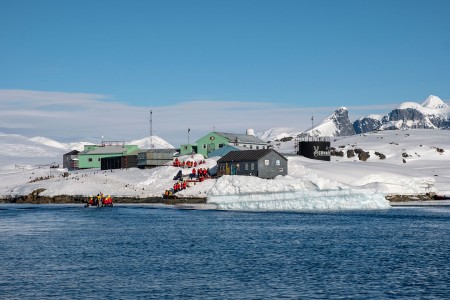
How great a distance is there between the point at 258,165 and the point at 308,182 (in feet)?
60.8

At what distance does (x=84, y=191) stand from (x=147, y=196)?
38.6 ft

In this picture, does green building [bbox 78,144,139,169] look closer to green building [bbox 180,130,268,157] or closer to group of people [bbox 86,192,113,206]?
green building [bbox 180,130,268,157]

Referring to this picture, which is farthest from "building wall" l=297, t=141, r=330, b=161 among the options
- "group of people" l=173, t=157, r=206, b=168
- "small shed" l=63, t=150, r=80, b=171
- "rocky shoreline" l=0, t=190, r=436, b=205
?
"small shed" l=63, t=150, r=80, b=171

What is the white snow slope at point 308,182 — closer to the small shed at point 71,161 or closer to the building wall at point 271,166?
the building wall at point 271,166

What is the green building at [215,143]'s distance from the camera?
423ft

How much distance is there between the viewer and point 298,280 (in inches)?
1203

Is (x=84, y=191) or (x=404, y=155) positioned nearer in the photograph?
(x=84, y=191)

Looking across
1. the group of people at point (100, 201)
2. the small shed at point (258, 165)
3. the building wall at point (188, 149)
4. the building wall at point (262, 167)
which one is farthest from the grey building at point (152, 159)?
the group of people at point (100, 201)

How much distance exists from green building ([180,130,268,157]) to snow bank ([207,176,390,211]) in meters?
48.1

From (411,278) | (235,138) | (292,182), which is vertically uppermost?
(235,138)

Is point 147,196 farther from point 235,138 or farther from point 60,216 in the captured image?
point 235,138

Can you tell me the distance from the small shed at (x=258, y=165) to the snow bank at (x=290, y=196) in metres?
16.1

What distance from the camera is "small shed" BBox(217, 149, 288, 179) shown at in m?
96.7

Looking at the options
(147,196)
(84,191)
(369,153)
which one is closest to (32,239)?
(147,196)
